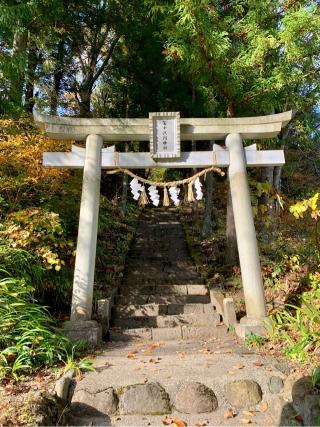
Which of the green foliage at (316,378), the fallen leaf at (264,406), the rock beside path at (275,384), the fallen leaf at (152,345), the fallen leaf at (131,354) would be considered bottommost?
the fallen leaf at (264,406)

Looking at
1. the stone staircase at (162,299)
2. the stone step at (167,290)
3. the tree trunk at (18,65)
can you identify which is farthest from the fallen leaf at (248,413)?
the tree trunk at (18,65)

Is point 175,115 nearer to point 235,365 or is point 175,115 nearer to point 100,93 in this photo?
point 235,365

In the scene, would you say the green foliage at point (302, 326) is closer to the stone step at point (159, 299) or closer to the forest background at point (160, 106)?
the forest background at point (160, 106)

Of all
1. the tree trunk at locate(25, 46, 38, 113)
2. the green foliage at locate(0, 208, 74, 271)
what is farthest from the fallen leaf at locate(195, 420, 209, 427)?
the tree trunk at locate(25, 46, 38, 113)

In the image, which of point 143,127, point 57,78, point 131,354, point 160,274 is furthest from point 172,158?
point 57,78

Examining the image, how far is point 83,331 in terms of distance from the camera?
5586 millimetres

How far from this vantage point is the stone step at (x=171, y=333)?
625 cm

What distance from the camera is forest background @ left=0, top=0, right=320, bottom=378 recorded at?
5465 mm

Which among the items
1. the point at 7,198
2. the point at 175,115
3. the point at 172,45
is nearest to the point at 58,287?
the point at 7,198

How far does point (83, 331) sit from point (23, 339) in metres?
1.28

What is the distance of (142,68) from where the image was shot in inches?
533

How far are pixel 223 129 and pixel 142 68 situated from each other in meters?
8.02

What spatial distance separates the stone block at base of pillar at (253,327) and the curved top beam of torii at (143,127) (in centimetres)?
327

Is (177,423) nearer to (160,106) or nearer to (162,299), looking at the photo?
(162,299)
